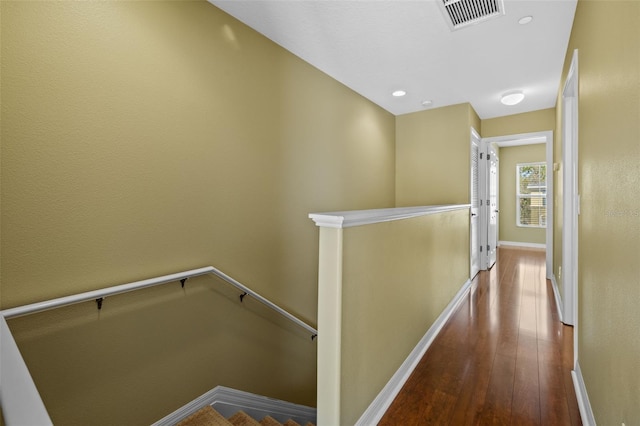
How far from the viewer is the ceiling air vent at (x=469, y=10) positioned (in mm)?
2049

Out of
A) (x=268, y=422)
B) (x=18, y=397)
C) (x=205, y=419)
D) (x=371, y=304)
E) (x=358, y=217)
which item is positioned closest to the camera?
(x=18, y=397)

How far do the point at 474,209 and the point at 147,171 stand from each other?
4.37m

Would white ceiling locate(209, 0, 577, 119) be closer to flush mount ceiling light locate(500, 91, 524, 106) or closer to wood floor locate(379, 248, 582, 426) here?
flush mount ceiling light locate(500, 91, 524, 106)

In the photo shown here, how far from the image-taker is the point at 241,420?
1.98m

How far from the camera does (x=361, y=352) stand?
1.54 m

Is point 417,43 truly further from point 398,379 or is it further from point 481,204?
point 481,204

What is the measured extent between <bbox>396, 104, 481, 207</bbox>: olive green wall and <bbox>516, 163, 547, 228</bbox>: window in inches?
141

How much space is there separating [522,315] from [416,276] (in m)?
1.67

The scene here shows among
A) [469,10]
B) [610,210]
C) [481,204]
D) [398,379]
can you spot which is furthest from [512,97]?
[398,379]

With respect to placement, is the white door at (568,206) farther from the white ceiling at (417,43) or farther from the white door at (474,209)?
the white door at (474,209)

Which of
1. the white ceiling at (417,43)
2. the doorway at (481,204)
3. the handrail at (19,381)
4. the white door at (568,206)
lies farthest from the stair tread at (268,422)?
the doorway at (481,204)

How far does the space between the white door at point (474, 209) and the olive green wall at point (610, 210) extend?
2.58 metres

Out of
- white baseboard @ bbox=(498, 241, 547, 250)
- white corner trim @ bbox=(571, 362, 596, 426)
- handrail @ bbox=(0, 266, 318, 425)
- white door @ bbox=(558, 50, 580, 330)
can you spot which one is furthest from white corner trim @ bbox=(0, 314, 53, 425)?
white baseboard @ bbox=(498, 241, 547, 250)

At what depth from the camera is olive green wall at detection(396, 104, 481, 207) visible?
4.11 meters
